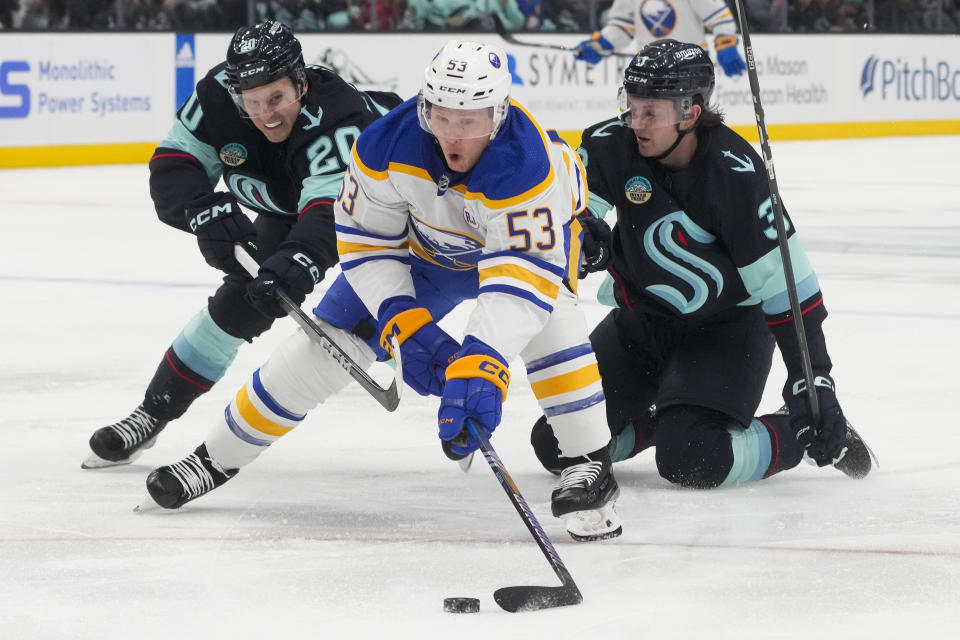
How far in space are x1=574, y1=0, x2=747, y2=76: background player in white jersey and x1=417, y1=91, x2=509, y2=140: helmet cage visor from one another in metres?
7.04

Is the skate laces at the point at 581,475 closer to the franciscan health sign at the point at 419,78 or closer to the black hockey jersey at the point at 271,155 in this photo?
the black hockey jersey at the point at 271,155

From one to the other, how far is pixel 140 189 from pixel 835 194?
381 centimetres

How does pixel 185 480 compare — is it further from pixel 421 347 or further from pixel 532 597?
pixel 532 597

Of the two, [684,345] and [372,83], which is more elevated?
[684,345]

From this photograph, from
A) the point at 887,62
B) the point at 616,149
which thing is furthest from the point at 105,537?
the point at 887,62

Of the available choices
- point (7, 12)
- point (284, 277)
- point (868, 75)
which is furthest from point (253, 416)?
point (868, 75)

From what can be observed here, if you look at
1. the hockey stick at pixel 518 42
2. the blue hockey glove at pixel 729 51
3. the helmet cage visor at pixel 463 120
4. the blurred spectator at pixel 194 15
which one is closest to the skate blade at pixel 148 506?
the helmet cage visor at pixel 463 120

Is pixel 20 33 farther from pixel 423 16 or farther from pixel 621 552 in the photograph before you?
pixel 621 552

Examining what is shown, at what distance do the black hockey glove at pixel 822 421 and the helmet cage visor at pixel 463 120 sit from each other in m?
0.82

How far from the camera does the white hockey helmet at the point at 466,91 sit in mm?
2381

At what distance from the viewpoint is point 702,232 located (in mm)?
2955

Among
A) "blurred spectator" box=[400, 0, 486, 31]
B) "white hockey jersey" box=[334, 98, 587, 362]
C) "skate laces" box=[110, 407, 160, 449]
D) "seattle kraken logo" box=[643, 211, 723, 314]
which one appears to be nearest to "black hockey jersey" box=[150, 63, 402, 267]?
"white hockey jersey" box=[334, 98, 587, 362]

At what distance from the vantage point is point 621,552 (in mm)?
2508

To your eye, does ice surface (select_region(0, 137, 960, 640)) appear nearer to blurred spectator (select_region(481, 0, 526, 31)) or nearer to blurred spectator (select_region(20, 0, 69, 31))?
blurred spectator (select_region(20, 0, 69, 31))
